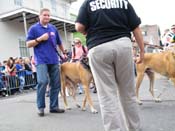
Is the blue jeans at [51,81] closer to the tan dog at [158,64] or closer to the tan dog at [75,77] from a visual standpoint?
the tan dog at [75,77]

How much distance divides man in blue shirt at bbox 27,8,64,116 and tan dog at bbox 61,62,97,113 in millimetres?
514

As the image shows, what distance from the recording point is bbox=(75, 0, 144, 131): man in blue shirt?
4016 millimetres

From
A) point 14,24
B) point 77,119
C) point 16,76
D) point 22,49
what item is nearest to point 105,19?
point 77,119

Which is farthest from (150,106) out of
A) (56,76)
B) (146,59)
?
(56,76)

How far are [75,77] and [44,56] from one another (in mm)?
1081

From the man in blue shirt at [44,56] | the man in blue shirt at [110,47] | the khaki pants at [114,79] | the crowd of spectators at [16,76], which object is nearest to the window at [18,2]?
the crowd of spectators at [16,76]

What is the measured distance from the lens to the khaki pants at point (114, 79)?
402cm

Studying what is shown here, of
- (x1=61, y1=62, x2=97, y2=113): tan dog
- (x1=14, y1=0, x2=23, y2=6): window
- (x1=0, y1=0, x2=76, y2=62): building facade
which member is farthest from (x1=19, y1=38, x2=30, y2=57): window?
(x1=61, y1=62, x2=97, y2=113): tan dog

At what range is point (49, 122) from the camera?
6.28 metres

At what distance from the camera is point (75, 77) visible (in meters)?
7.73

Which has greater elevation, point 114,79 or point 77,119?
point 114,79

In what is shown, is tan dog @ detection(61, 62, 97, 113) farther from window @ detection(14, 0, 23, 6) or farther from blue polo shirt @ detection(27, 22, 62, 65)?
window @ detection(14, 0, 23, 6)

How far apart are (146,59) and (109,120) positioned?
12.3 ft

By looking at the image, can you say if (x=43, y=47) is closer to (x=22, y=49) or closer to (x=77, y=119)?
(x=77, y=119)
